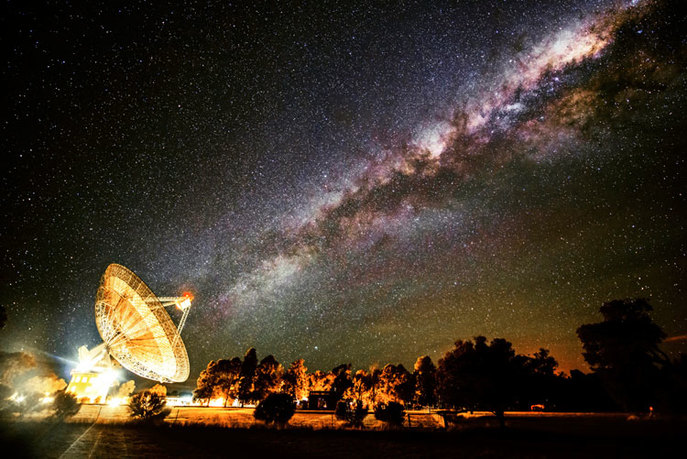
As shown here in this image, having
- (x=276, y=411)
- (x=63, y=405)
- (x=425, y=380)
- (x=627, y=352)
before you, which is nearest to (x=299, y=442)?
(x=276, y=411)

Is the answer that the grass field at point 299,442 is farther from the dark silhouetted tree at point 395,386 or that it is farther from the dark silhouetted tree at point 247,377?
the dark silhouetted tree at point 395,386

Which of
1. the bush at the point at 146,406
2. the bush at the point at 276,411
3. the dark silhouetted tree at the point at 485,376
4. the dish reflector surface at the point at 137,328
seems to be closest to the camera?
the bush at the point at 276,411

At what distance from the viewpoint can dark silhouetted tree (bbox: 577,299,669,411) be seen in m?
33.9

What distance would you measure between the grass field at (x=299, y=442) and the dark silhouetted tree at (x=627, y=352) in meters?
17.1

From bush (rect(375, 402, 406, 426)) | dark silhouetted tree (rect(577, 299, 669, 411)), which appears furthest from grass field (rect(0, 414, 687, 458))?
dark silhouetted tree (rect(577, 299, 669, 411))

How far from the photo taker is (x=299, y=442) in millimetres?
16391

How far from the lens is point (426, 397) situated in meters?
63.1

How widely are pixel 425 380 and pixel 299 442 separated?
5262 cm

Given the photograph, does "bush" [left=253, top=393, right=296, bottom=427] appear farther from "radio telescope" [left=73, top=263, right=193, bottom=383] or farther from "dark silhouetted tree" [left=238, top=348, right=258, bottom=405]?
"dark silhouetted tree" [left=238, top=348, right=258, bottom=405]

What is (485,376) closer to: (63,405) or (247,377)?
(63,405)

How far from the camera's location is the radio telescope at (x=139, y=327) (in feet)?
92.2

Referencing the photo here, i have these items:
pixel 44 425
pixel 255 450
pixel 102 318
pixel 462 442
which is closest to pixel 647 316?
pixel 462 442

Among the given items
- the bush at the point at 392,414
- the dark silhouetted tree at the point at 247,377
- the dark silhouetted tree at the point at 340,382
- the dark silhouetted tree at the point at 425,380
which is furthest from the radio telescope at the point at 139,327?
the dark silhouetted tree at the point at 425,380

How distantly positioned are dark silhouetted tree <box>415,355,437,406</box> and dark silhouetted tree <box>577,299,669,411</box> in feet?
98.6
